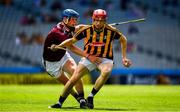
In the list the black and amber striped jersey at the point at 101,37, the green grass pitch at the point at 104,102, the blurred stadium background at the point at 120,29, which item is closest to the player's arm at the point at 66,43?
the black and amber striped jersey at the point at 101,37

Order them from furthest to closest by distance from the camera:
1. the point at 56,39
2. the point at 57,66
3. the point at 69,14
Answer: the point at 57,66
the point at 56,39
the point at 69,14

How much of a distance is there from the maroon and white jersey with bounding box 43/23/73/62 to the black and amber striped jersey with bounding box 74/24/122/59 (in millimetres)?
799

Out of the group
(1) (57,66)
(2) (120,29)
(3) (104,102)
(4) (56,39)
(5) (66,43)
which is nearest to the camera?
(5) (66,43)

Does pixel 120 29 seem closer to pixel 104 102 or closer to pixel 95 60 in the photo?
pixel 104 102

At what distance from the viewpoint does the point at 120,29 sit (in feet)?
109

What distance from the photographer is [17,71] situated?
2933 centimetres

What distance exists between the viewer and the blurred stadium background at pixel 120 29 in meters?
29.9

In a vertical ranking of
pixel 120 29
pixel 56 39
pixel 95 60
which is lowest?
pixel 120 29

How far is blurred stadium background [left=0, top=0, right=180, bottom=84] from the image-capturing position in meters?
29.9

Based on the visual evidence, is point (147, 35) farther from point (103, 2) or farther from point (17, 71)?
point (17, 71)

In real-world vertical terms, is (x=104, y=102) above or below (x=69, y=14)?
below

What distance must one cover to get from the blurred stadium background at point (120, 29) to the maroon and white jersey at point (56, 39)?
51.3ft

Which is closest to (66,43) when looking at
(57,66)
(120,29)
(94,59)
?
(94,59)

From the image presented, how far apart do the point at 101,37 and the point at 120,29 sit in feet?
67.7
